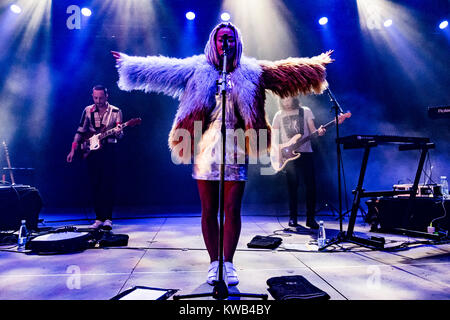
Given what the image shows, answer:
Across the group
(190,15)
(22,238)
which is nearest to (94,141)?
(22,238)

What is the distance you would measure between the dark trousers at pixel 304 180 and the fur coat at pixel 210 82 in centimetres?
278

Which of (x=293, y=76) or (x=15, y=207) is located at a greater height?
(x=293, y=76)

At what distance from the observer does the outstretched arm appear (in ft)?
7.89

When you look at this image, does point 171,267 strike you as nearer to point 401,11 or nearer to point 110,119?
point 110,119

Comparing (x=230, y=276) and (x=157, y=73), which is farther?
(x=157, y=73)

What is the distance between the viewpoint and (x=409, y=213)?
13.9ft

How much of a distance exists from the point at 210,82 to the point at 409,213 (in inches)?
146

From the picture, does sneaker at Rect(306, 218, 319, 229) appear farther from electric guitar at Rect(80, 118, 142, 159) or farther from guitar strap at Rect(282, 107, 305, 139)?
electric guitar at Rect(80, 118, 142, 159)

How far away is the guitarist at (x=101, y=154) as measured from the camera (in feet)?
16.4

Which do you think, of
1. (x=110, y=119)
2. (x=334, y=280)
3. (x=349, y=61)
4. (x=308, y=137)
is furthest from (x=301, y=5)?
(x=334, y=280)

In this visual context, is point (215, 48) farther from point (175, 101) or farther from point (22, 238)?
point (175, 101)

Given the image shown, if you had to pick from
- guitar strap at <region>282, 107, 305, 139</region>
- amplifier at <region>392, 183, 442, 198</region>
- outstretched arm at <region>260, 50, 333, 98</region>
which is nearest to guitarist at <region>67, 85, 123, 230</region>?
guitar strap at <region>282, 107, 305, 139</region>

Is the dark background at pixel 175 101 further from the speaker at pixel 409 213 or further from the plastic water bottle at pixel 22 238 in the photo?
the plastic water bottle at pixel 22 238

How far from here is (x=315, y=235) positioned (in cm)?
441
